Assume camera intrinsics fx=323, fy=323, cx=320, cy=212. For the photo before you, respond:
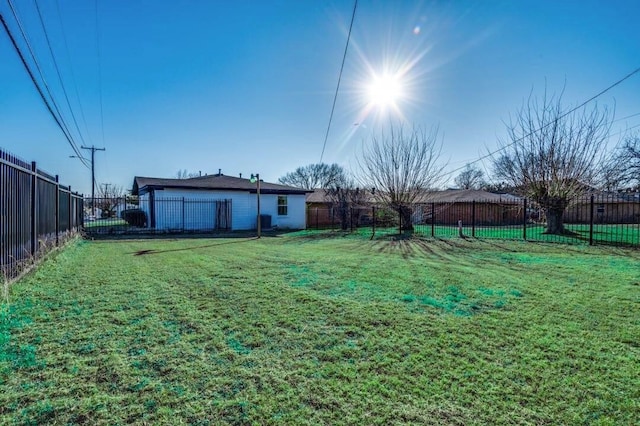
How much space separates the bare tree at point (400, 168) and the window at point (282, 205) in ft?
18.3

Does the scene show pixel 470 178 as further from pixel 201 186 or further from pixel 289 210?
pixel 201 186

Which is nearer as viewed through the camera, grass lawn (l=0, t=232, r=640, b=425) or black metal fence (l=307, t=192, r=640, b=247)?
grass lawn (l=0, t=232, r=640, b=425)

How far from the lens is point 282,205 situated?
20.1 meters

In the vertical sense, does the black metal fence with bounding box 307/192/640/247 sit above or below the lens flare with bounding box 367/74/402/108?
below

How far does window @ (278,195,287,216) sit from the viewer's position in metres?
20.1

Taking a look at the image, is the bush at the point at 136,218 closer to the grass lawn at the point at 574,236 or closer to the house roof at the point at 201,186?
the house roof at the point at 201,186

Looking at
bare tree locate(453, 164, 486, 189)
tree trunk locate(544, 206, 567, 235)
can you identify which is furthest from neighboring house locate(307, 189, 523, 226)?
bare tree locate(453, 164, 486, 189)

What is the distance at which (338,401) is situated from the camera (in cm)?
198

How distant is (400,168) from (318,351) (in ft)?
49.0

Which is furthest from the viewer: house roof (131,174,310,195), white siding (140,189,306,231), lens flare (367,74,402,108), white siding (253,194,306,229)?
white siding (253,194,306,229)

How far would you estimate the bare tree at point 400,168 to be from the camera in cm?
1619

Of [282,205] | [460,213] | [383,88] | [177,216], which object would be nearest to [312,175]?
[460,213]

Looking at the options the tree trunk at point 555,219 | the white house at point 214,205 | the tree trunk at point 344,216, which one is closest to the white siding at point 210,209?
the white house at point 214,205

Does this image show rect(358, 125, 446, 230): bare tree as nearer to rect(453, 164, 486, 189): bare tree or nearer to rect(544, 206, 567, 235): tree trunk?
rect(544, 206, 567, 235): tree trunk
